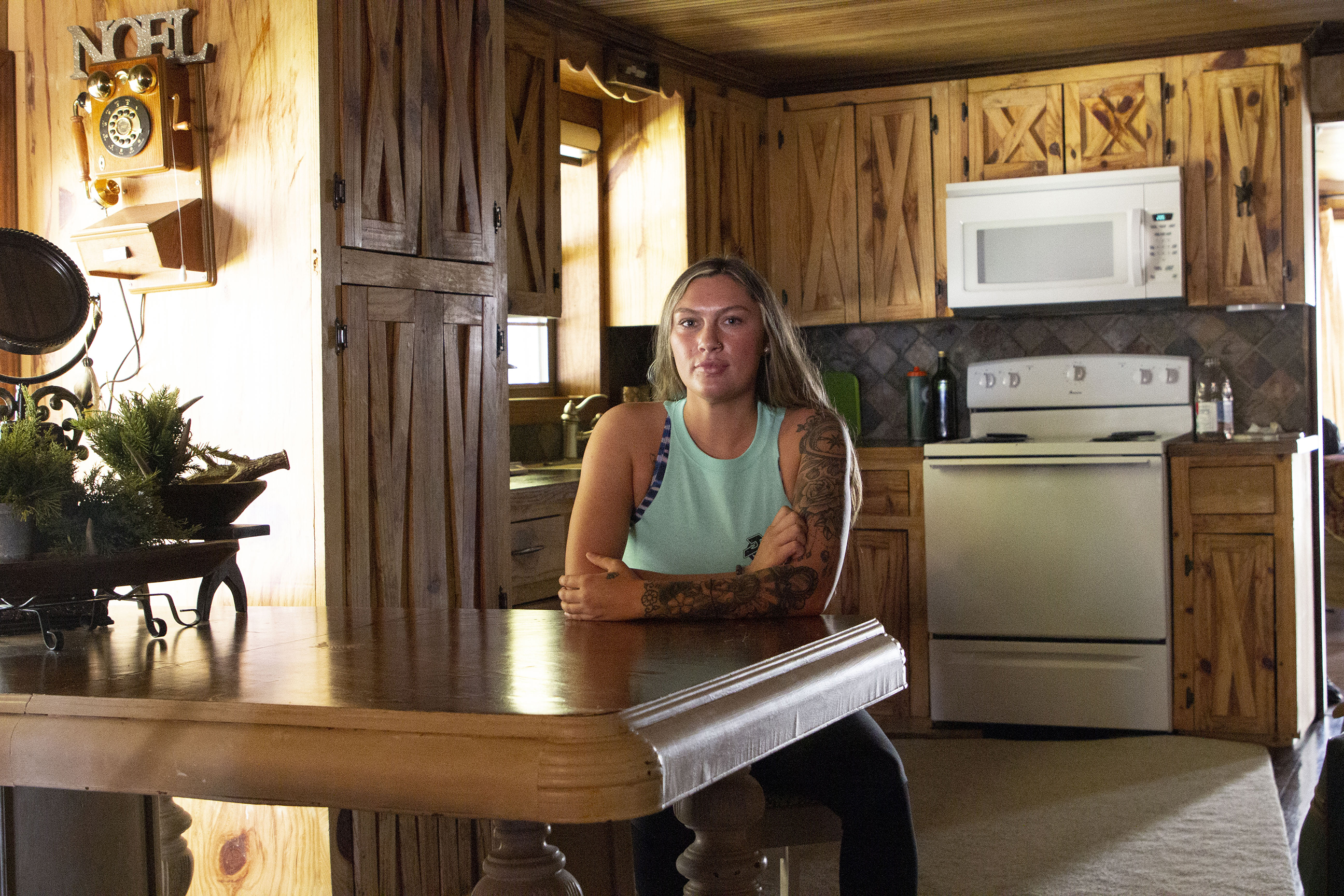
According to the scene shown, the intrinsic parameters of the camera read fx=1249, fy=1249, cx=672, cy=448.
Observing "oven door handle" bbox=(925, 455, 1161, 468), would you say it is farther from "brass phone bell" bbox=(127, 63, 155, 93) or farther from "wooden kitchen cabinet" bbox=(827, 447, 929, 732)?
"brass phone bell" bbox=(127, 63, 155, 93)

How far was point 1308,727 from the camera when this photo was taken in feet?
13.3

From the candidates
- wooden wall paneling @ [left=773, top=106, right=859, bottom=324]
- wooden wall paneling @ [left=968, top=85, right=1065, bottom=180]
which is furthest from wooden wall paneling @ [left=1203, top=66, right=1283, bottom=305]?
wooden wall paneling @ [left=773, top=106, right=859, bottom=324]

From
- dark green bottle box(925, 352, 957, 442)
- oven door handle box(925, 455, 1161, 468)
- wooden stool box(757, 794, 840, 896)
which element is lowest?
wooden stool box(757, 794, 840, 896)

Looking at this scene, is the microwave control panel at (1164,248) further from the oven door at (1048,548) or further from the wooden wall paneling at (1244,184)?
the oven door at (1048,548)

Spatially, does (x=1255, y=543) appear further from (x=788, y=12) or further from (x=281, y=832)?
(x=281, y=832)

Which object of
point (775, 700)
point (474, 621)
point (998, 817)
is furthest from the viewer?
point (998, 817)

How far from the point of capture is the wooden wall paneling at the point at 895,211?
453cm

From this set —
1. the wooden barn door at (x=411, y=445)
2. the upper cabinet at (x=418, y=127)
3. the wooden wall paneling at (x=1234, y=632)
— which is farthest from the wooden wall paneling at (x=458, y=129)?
the wooden wall paneling at (x=1234, y=632)

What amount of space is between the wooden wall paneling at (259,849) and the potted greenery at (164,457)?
2.46 feet

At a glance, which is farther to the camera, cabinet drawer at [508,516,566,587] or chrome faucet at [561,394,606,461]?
chrome faucet at [561,394,606,461]

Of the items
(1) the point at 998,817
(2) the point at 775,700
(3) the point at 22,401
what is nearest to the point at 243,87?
(3) the point at 22,401

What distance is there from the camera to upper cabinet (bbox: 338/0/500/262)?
2.47 m

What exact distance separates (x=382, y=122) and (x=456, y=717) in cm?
181

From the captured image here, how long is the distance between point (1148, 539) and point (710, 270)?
7.95 ft
